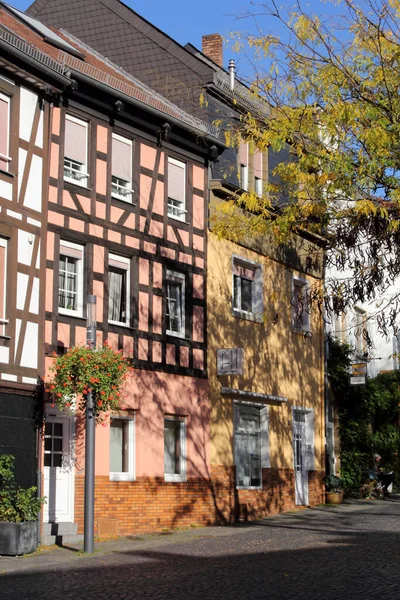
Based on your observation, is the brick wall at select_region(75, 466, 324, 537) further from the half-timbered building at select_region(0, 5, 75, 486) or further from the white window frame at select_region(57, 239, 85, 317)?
the white window frame at select_region(57, 239, 85, 317)

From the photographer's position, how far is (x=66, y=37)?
26859mm

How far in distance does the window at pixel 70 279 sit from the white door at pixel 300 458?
9462mm

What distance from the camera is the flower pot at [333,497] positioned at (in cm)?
2877

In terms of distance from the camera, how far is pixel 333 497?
94.3 ft

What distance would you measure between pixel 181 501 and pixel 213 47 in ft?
44.7

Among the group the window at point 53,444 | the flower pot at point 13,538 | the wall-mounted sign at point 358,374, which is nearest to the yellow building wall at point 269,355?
the wall-mounted sign at point 358,374

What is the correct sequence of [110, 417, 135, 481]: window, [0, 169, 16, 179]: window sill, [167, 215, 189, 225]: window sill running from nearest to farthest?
[0, 169, 16, 179]: window sill → [110, 417, 135, 481]: window → [167, 215, 189, 225]: window sill

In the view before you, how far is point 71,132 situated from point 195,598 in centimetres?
1169

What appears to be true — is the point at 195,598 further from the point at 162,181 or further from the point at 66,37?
the point at 66,37

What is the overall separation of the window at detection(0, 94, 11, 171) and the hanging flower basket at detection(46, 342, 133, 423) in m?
3.72

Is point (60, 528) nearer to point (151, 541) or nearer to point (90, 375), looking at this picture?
point (151, 541)

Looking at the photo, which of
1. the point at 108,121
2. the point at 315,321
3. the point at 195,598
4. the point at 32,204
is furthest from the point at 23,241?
the point at 315,321

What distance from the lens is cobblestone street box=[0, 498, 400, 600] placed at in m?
12.0

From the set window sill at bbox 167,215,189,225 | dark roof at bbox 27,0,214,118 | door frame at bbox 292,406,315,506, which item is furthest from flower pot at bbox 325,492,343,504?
dark roof at bbox 27,0,214,118
